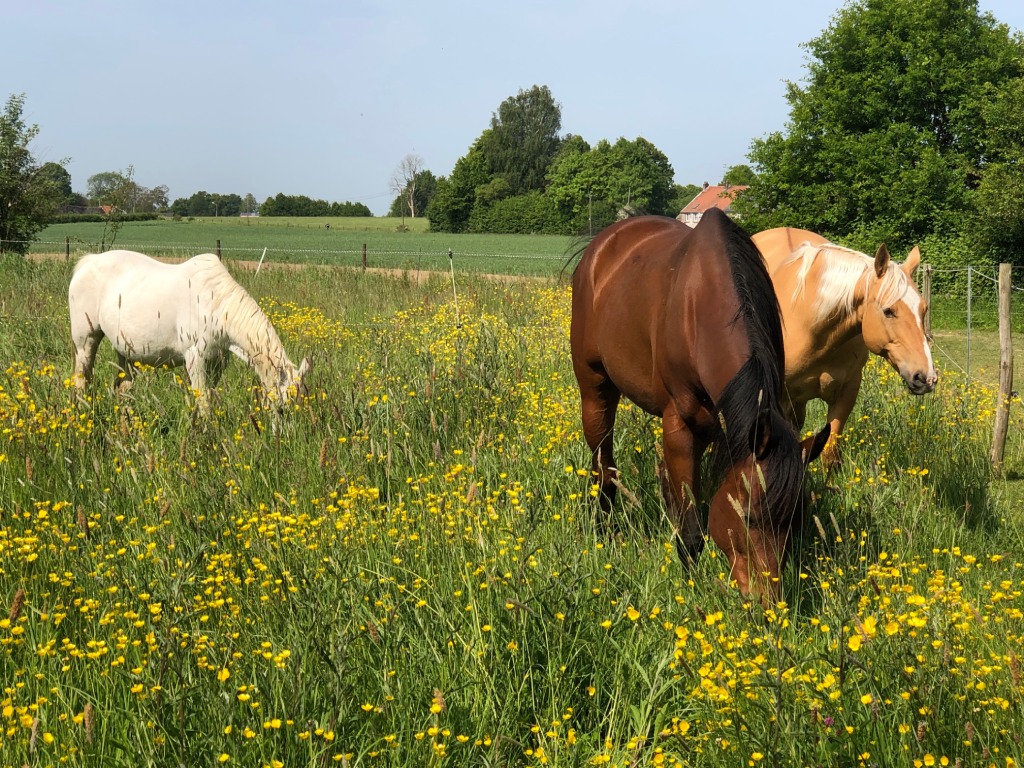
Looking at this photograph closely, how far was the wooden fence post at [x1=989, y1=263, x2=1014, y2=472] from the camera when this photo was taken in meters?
6.67

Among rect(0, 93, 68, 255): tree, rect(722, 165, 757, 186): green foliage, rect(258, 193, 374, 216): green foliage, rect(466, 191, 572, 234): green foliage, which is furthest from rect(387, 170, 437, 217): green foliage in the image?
rect(0, 93, 68, 255): tree

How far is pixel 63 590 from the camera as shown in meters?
3.38

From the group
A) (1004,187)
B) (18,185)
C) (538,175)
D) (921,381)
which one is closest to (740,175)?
(1004,187)

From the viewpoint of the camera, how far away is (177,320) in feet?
Result: 23.2

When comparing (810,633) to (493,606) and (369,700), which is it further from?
(369,700)

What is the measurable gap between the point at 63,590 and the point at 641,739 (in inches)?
94.7

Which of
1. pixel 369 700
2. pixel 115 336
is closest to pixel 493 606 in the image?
pixel 369 700

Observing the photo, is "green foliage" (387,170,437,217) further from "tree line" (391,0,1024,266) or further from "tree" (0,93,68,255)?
"tree" (0,93,68,255)

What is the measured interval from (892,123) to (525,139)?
70407 millimetres

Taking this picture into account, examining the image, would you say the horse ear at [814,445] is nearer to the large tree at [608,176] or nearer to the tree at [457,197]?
the large tree at [608,176]

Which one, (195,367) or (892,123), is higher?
(892,123)

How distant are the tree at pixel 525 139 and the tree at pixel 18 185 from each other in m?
71.5

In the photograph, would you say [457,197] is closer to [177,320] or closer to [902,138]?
[902,138]

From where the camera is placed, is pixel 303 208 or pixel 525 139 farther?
pixel 303 208
